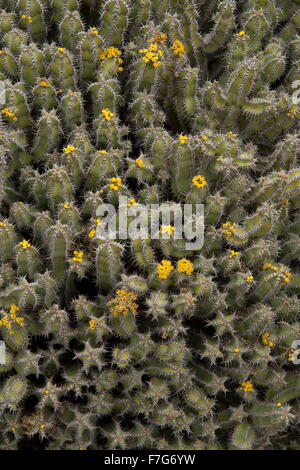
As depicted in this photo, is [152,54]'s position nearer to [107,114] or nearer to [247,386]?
[107,114]

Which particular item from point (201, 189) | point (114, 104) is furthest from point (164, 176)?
point (114, 104)

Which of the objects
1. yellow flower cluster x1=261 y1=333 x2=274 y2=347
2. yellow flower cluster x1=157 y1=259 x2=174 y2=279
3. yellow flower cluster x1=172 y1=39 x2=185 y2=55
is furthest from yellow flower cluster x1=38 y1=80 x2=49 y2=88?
yellow flower cluster x1=261 y1=333 x2=274 y2=347

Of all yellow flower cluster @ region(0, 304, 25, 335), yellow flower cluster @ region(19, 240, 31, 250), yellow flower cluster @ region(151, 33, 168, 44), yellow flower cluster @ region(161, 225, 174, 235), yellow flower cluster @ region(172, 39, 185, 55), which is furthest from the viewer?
yellow flower cluster @ region(172, 39, 185, 55)

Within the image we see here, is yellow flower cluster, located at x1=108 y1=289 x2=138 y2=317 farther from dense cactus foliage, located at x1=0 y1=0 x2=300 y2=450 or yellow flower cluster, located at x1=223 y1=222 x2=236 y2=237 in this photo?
yellow flower cluster, located at x1=223 y1=222 x2=236 y2=237

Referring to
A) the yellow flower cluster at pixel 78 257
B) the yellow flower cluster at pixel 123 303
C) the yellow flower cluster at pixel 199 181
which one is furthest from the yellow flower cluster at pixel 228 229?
the yellow flower cluster at pixel 78 257

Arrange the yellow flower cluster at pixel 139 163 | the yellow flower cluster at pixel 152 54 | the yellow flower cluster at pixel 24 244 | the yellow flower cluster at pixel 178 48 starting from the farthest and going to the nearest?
the yellow flower cluster at pixel 178 48 → the yellow flower cluster at pixel 152 54 → the yellow flower cluster at pixel 139 163 → the yellow flower cluster at pixel 24 244

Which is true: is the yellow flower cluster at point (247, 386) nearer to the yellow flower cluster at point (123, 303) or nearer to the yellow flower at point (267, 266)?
the yellow flower at point (267, 266)
